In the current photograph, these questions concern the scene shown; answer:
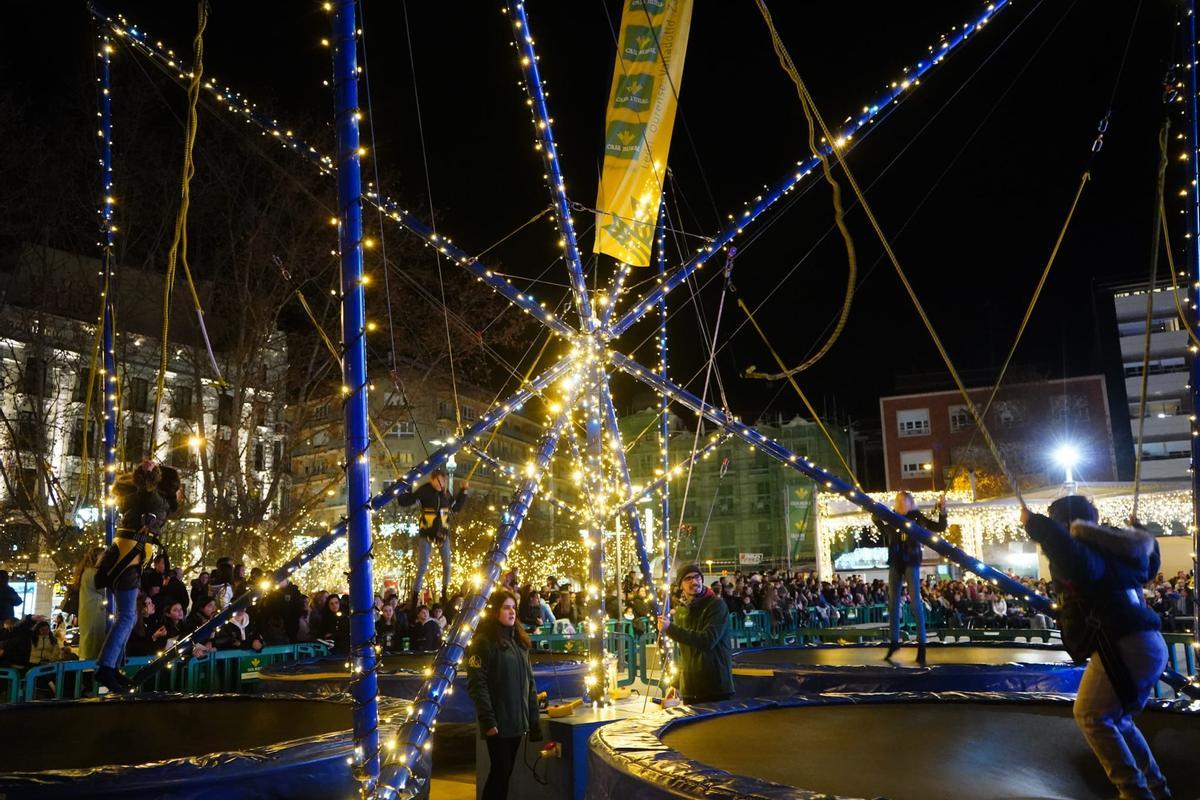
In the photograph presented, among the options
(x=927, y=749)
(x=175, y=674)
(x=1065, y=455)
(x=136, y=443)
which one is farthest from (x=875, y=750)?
(x=1065, y=455)

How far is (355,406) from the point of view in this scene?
3525 mm

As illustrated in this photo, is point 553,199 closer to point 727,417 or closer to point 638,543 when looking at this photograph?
point 727,417

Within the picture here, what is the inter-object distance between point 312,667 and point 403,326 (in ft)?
29.7

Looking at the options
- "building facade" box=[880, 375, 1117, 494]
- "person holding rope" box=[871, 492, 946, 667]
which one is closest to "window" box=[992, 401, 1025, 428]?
"building facade" box=[880, 375, 1117, 494]

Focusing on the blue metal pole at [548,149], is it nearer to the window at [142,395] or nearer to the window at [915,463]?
the window at [142,395]

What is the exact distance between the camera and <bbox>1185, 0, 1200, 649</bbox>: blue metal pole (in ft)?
18.2

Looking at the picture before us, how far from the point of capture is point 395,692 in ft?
26.1

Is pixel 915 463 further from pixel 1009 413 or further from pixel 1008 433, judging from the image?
pixel 1008 433

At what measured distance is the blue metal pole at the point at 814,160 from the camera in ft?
19.5

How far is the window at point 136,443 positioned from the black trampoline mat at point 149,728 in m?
22.5

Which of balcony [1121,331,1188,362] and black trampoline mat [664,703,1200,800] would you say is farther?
balcony [1121,331,1188,362]

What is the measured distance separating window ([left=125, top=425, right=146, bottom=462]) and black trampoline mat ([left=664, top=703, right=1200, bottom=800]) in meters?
25.5

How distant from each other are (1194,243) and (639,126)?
3.80 m

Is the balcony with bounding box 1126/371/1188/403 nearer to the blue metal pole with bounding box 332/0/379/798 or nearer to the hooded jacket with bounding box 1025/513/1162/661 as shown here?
the hooded jacket with bounding box 1025/513/1162/661
